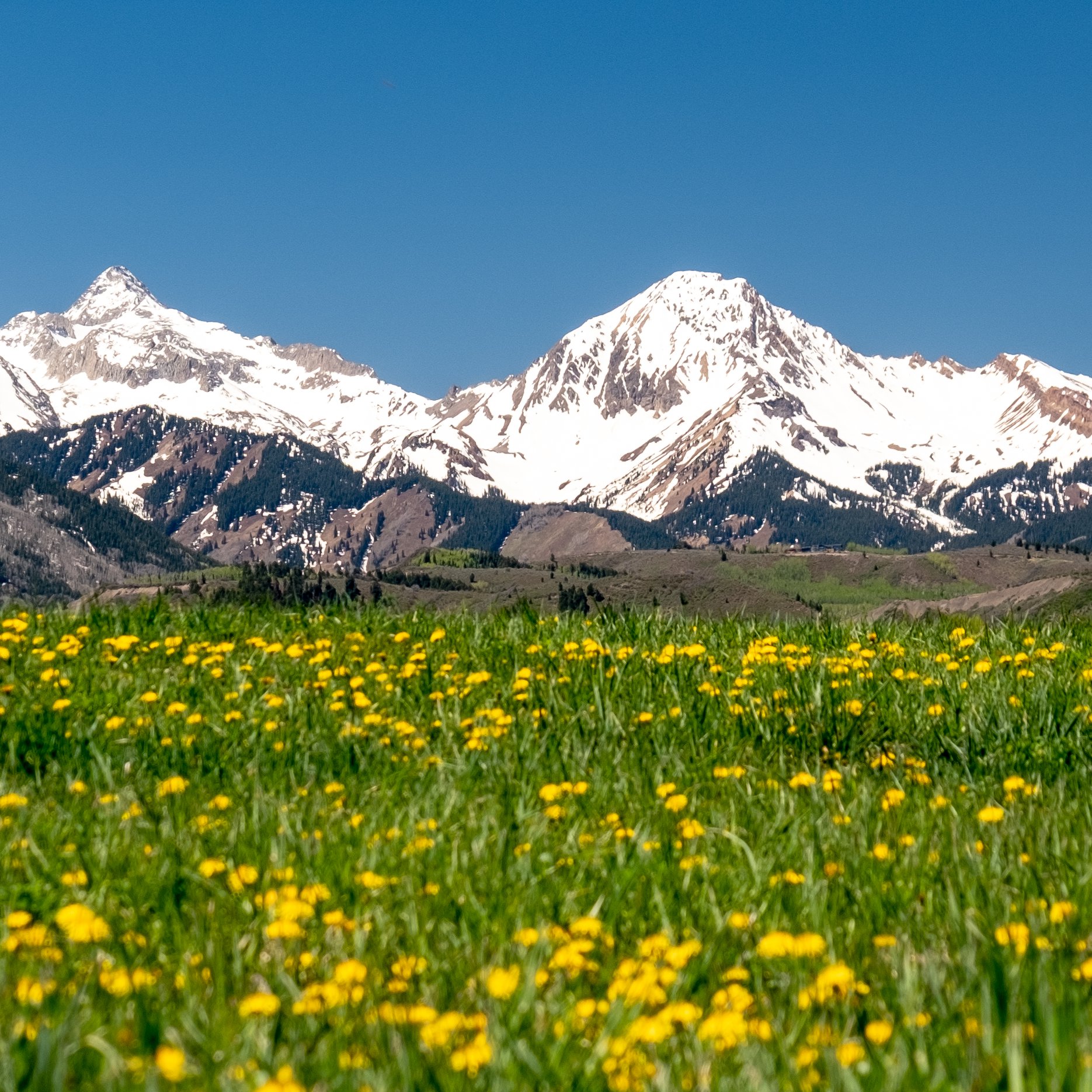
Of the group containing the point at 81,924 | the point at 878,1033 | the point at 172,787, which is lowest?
the point at 878,1033

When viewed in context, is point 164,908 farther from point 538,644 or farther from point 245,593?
point 245,593

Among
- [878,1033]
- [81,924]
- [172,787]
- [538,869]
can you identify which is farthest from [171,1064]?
[172,787]

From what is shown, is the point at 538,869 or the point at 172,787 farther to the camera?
the point at 172,787

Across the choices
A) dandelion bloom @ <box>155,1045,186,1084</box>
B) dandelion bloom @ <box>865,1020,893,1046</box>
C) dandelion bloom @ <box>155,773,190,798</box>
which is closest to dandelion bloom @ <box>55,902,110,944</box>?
dandelion bloom @ <box>155,1045,186,1084</box>

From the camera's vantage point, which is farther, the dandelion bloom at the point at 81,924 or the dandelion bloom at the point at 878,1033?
the dandelion bloom at the point at 81,924

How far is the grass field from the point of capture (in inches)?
176

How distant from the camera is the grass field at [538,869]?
448cm

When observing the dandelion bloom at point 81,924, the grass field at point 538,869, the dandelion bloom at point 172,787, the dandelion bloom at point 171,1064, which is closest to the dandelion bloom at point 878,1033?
the grass field at point 538,869

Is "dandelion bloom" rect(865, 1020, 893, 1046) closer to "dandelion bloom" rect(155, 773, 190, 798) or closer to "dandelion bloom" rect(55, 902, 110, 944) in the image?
"dandelion bloom" rect(55, 902, 110, 944)

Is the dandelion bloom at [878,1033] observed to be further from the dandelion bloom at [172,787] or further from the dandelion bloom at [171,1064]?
the dandelion bloom at [172,787]

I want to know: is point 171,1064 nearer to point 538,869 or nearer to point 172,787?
point 538,869

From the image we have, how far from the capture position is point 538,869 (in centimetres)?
676

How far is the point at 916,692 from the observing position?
11352 millimetres

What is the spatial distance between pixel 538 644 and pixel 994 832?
671 centimetres
